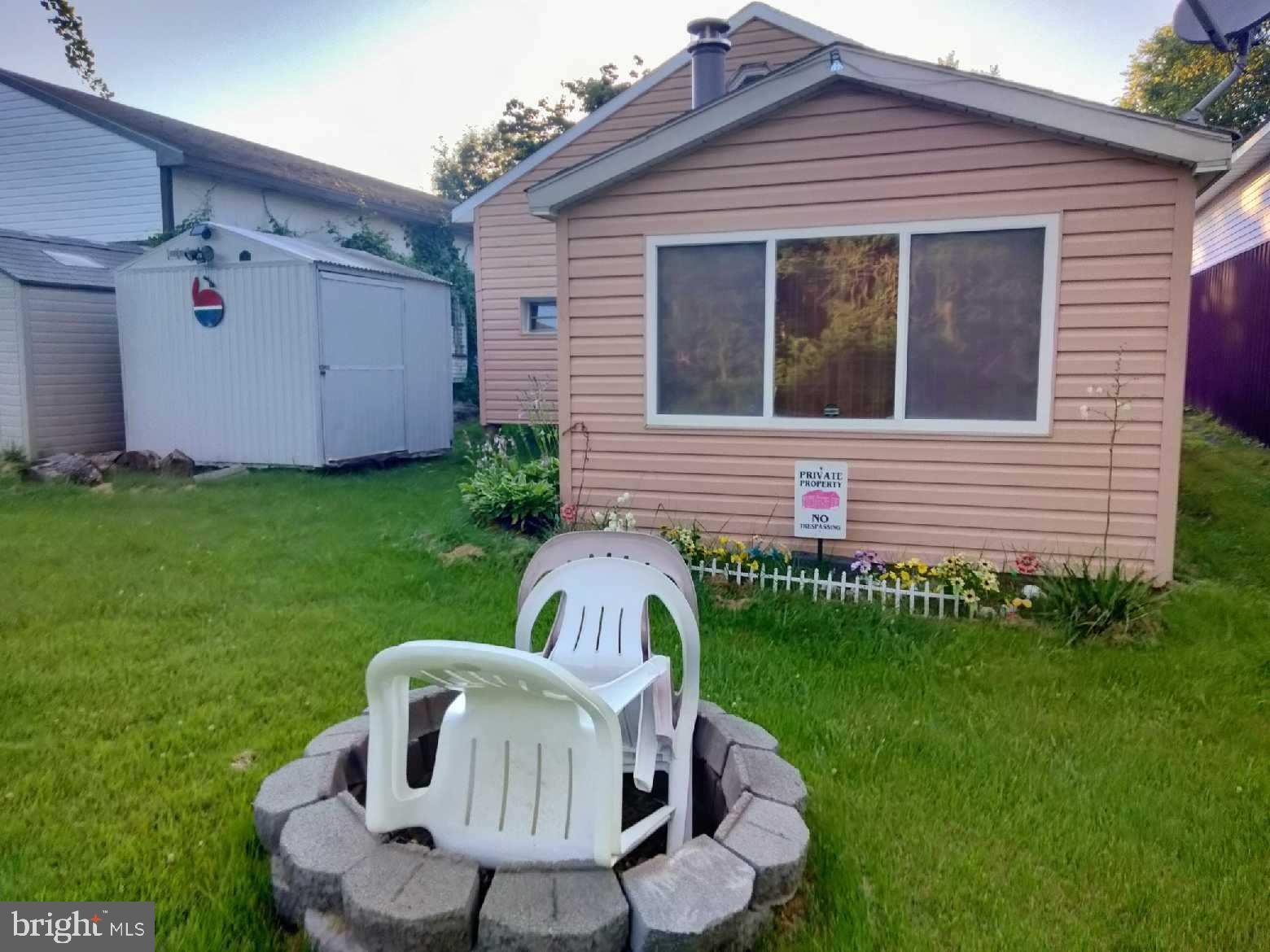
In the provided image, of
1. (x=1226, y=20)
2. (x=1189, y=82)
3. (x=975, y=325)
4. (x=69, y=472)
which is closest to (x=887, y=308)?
(x=975, y=325)

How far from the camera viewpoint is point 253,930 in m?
2.24

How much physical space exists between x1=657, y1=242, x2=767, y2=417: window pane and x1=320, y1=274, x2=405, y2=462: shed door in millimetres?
5460

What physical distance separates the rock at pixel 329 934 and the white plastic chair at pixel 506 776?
0.22 metres

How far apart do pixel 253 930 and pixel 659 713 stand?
130cm

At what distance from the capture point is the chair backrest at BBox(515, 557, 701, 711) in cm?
282

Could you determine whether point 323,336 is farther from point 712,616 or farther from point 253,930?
point 253,930

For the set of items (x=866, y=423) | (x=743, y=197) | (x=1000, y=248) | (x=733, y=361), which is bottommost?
(x=866, y=423)

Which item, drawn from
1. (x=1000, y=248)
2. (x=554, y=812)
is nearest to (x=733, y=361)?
(x=1000, y=248)

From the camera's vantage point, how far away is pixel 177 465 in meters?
10.5

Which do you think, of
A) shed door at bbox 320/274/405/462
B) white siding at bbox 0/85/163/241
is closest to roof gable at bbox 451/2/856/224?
shed door at bbox 320/274/405/462

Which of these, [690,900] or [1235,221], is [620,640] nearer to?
[690,900]

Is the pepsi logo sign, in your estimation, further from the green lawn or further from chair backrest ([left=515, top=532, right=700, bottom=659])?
chair backrest ([left=515, top=532, right=700, bottom=659])

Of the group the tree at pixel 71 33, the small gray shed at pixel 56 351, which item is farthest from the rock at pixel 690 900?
the small gray shed at pixel 56 351

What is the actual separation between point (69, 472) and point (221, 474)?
160 centimetres
